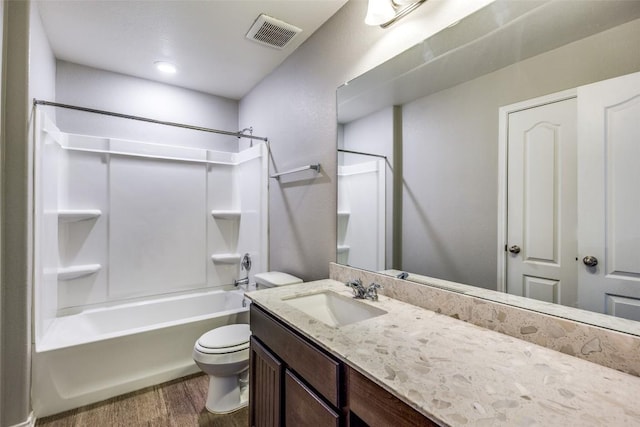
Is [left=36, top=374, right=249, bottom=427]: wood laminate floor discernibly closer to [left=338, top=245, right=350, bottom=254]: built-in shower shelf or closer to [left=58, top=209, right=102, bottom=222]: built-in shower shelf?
[left=338, top=245, right=350, bottom=254]: built-in shower shelf

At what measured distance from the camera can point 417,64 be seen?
1.42 m

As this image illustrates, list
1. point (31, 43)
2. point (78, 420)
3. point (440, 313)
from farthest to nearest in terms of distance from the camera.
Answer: point (78, 420) → point (31, 43) → point (440, 313)

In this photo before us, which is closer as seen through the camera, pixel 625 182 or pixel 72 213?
pixel 625 182

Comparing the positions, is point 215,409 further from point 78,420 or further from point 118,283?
point 118,283

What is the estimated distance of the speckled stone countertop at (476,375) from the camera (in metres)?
0.61

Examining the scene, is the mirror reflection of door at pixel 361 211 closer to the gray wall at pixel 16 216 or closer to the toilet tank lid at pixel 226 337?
the toilet tank lid at pixel 226 337

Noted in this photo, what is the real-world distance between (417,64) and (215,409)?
2352 millimetres

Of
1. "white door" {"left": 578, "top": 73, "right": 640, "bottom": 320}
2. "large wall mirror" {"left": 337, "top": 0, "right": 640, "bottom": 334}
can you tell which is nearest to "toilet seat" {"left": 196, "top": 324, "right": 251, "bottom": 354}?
"large wall mirror" {"left": 337, "top": 0, "right": 640, "bottom": 334}

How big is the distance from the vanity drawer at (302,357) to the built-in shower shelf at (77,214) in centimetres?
206

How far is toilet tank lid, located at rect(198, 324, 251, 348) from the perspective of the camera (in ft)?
6.31

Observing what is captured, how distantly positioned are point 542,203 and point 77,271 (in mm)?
3241

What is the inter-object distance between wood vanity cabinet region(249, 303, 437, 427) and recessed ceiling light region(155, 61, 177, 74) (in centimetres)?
228

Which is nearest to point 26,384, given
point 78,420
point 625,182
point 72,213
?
point 78,420

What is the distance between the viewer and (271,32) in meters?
2.09
